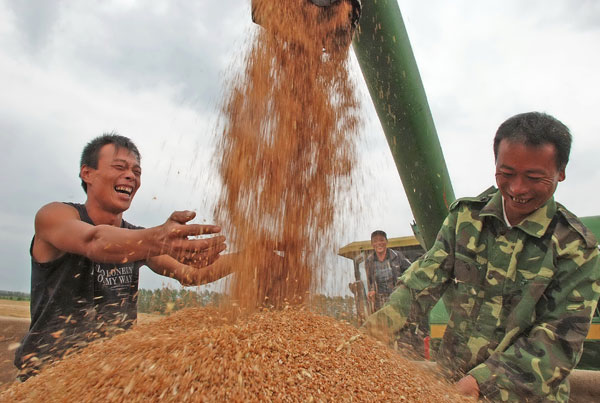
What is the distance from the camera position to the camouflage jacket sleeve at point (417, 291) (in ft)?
5.48

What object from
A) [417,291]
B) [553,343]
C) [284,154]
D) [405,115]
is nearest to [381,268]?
[405,115]

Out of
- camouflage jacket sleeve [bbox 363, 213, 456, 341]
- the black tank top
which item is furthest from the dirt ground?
camouflage jacket sleeve [bbox 363, 213, 456, 341]

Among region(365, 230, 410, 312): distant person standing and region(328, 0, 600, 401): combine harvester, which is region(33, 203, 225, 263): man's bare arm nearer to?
region(328, 0, 600, 401): combine harvester

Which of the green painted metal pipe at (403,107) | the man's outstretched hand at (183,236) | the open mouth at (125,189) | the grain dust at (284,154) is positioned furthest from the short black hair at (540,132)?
the open mouth at (125,189)

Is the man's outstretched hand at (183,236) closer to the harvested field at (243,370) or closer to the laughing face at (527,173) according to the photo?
the harvested field at (243,370)

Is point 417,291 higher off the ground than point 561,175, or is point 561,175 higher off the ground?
point 561,175

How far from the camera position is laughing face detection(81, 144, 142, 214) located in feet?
7.11

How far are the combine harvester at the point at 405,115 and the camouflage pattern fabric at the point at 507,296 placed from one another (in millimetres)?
417

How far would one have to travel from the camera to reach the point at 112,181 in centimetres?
218

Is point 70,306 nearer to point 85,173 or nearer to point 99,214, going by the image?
point 99,214

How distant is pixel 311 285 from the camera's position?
5.99 feet

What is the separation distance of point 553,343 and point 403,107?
116 cm

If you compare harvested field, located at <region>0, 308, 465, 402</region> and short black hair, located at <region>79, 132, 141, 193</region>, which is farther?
short black hair, located at <region>79, 132, 141, 193</region>

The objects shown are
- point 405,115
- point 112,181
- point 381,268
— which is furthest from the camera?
point 381,268
